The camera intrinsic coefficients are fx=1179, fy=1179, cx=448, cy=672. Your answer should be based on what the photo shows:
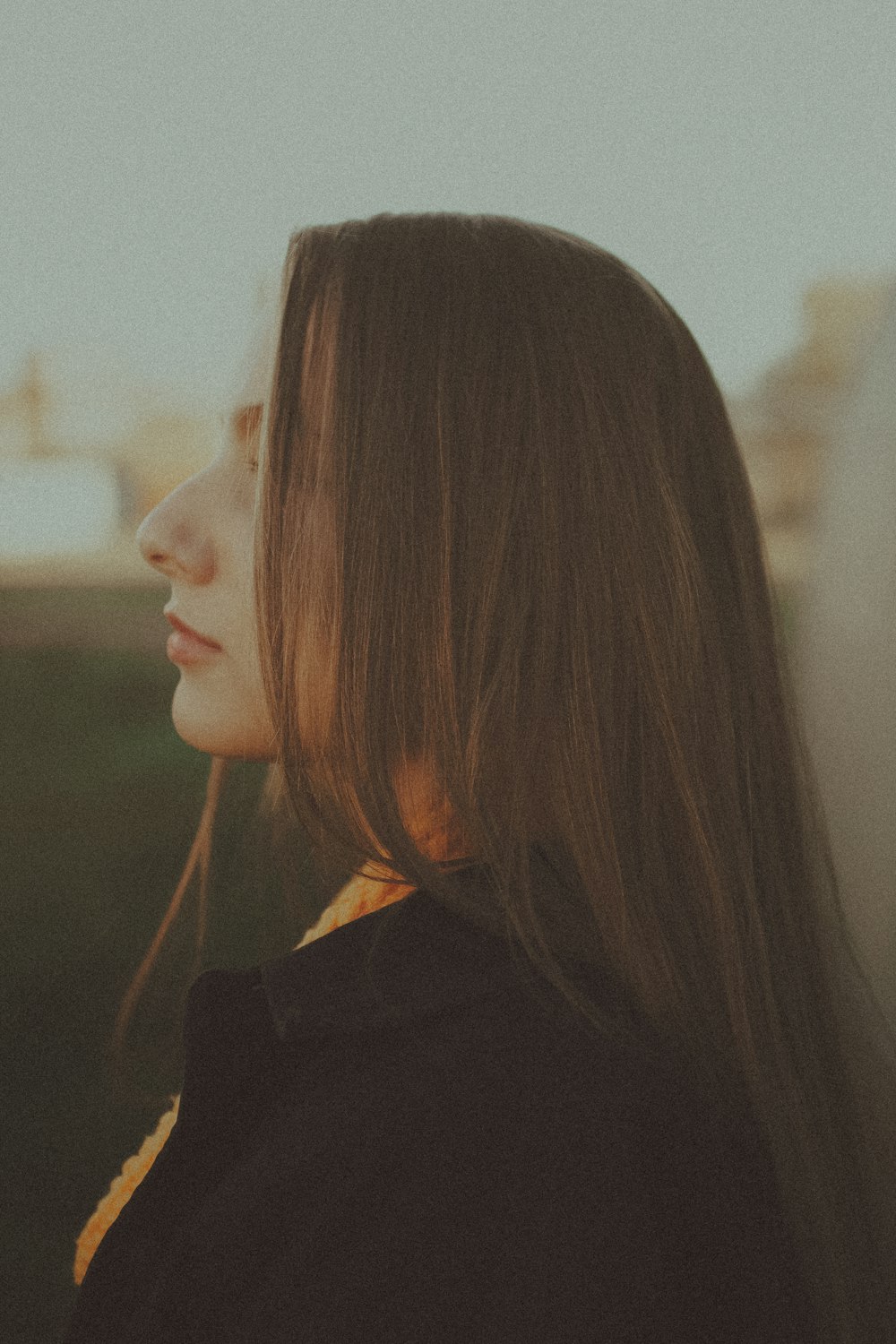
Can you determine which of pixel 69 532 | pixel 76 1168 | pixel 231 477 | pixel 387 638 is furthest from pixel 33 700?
pixel 387 638

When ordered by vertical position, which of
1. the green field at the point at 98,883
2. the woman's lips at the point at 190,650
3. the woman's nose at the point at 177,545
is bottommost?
the green field at the point at 98,883

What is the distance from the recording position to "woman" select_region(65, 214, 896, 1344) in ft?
1.86

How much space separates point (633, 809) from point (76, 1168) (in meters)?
1.03

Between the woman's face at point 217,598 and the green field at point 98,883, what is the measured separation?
705mm

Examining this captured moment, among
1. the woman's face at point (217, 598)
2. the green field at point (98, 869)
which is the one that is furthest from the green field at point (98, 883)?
the woman's face at point (217, 598)

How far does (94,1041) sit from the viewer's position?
59.9 inches

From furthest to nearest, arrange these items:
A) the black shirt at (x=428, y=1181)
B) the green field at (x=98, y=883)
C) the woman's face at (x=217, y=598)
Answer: the green field at (x=98, y=883)
the woman's face at (x=217, y=598)
the black shirt at (x=428, y=1181)

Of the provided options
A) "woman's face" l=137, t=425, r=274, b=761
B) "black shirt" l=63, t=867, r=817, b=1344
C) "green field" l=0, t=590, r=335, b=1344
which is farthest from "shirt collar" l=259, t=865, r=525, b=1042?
"green field" l=0, t=590, r=335, b=1344

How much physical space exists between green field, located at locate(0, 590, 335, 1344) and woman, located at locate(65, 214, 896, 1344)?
2.64 ft

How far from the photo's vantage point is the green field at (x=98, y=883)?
1.48 metres

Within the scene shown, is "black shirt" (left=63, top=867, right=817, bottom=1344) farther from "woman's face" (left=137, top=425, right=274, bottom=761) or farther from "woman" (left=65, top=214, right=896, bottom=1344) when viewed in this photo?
"woman's face" (left=137, top=425, right=274, bottom=761)

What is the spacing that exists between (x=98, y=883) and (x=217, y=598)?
3.12ft

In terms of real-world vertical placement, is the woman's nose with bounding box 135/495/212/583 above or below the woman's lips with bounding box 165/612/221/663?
above

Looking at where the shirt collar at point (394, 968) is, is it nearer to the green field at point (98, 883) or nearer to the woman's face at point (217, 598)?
the woman's face at point (217, 598)
